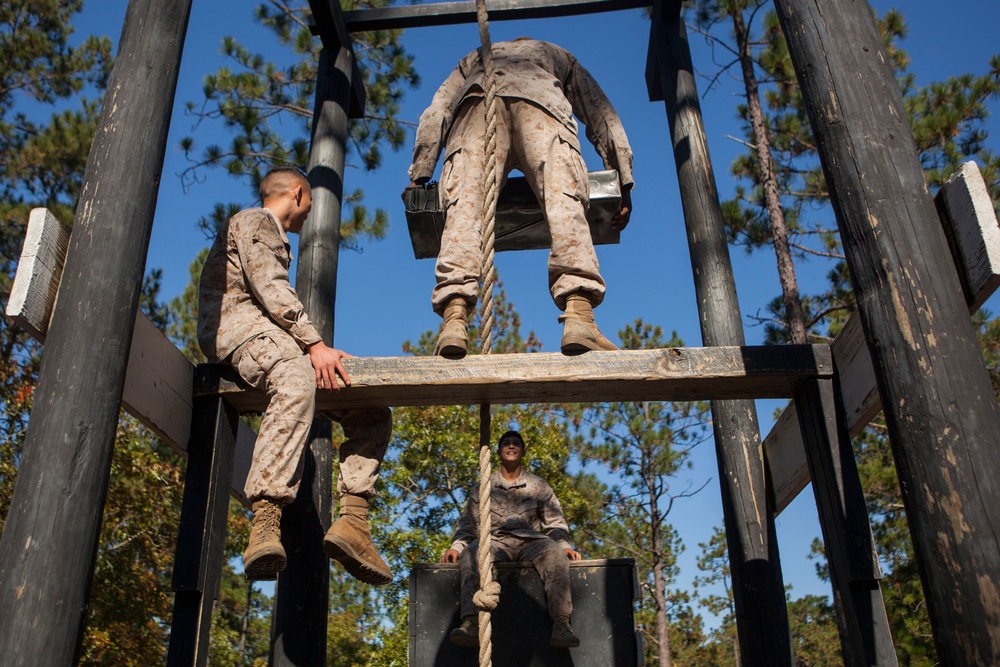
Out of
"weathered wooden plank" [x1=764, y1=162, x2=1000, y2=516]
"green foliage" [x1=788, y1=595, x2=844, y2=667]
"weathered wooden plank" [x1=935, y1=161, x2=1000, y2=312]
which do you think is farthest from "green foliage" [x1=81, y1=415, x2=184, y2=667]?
"green foliage" [x1=788, y1=595, x2=844, y2=667]

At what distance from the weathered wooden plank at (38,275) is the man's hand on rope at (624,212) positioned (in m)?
2.51

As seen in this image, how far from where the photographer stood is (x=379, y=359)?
3.13 metres

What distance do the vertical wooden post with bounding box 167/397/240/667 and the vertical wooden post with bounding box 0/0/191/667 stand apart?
25.3 inches

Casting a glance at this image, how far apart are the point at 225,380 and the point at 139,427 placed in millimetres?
11787

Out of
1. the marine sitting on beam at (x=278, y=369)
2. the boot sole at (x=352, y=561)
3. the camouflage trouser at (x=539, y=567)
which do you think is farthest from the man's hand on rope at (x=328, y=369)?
the camouflage trouser at (x=539, y=567)

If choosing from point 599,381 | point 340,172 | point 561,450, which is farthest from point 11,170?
point 599,381

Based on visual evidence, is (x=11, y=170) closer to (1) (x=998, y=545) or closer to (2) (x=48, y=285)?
(2) (x=48, y=285)

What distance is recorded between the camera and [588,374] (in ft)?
10.1

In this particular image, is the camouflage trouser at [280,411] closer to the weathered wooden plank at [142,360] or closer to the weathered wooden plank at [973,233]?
the weathered wooden plank at [142,360]

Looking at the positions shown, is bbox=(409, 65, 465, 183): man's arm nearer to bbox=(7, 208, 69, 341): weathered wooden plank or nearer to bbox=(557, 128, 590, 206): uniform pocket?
bbox=(557, 128, 590, 206): uniform pocket

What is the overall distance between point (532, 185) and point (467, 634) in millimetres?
2048

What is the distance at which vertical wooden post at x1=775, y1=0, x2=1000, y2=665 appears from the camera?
2.10 metres

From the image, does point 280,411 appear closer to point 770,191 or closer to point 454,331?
point 454,331

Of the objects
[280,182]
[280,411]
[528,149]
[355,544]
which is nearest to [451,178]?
[528,149]
